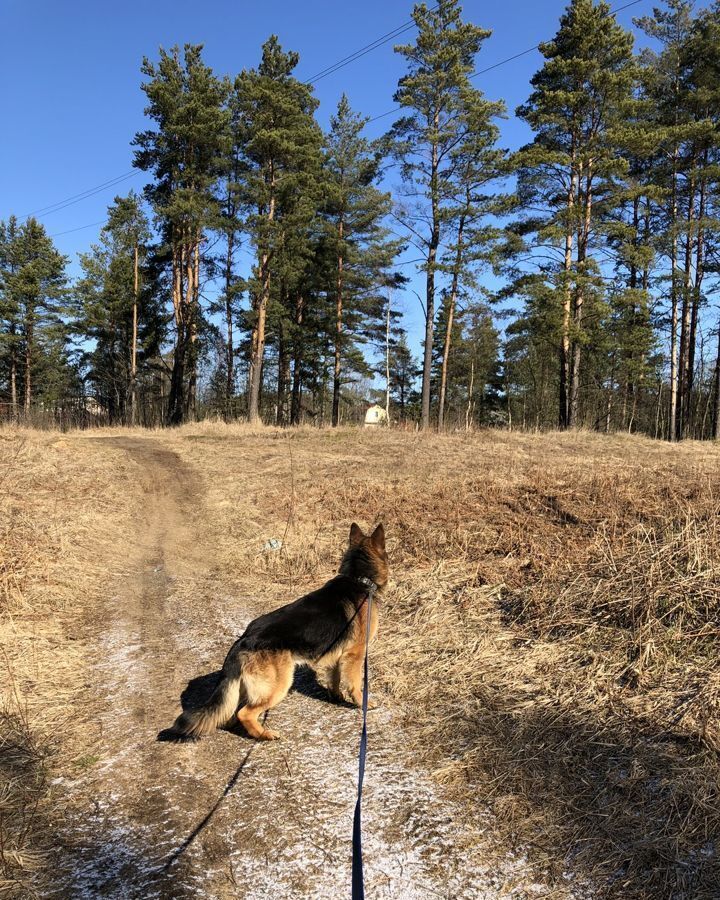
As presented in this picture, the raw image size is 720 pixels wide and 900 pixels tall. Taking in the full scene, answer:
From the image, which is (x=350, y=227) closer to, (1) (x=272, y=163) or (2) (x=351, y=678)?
(1) (x=272, y=163)

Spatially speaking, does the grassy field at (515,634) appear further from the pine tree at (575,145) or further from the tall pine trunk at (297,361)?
the tall pine trunk at (297,361)

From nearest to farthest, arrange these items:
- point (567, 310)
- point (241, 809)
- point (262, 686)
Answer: point (241, 809), point (262, 686), point (567, 310)

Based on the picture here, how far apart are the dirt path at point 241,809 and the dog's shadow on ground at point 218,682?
0.02 m

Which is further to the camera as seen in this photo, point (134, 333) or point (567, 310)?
point (134, 333)

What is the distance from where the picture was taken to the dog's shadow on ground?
12.0 feet

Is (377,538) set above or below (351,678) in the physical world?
above

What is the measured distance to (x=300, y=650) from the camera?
3.70m

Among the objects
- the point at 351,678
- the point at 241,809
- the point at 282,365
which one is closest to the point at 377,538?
the point at 351,678

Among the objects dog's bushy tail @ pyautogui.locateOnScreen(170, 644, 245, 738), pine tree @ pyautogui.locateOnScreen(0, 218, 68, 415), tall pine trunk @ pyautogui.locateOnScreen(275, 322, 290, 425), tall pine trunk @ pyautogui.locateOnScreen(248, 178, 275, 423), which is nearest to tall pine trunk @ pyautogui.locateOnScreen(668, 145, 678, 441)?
tall pine trunk @ pyautogui.locateOnScreen(248, 178, 275, 423)

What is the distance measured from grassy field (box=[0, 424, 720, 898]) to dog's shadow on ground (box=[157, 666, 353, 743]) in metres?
0.50

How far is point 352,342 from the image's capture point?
3328cm

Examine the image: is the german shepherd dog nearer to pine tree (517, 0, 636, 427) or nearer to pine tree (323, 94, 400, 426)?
pine tree (517, 0, 636, 427)

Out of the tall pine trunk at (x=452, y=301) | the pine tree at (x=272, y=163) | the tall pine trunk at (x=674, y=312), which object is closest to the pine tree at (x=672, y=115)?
the tall pine trunk at (x=674, y=312)

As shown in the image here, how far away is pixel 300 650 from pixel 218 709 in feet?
2.10
